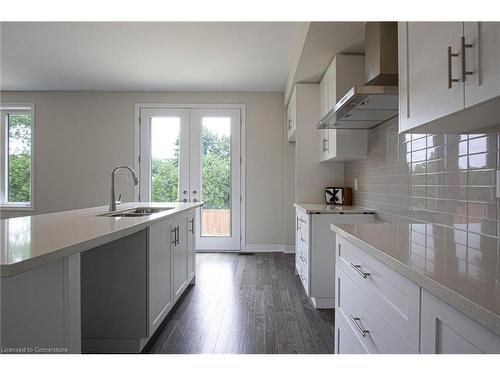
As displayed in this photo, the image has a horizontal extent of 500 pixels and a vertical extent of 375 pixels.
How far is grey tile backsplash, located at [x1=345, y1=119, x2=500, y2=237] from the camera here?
53.4 inches

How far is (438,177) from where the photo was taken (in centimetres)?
173

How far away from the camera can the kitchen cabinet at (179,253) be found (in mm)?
2487

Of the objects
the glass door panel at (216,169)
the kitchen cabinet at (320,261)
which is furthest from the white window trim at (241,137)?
the kitchen cabinet at (320,261)

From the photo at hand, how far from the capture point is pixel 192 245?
329 cm

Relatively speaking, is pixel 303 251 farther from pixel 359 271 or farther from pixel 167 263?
pixel 359 271

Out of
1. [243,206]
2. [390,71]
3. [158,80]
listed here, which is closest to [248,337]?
[390,71]

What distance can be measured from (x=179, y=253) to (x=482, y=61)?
233 cm

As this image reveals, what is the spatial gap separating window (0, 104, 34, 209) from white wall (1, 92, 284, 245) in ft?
0.64

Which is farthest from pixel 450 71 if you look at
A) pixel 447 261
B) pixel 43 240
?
pixel 43 240

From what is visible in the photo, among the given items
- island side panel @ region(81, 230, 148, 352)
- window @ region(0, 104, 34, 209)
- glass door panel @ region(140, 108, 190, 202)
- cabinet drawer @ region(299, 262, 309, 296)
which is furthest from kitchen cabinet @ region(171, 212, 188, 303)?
window @ region(0, 104, 34, 209)

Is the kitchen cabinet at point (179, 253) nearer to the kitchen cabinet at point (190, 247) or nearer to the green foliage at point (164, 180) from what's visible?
the kitchen cabinet at point (190, 247)

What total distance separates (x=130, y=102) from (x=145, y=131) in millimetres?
502

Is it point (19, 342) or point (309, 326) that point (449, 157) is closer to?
point (309, 326)
